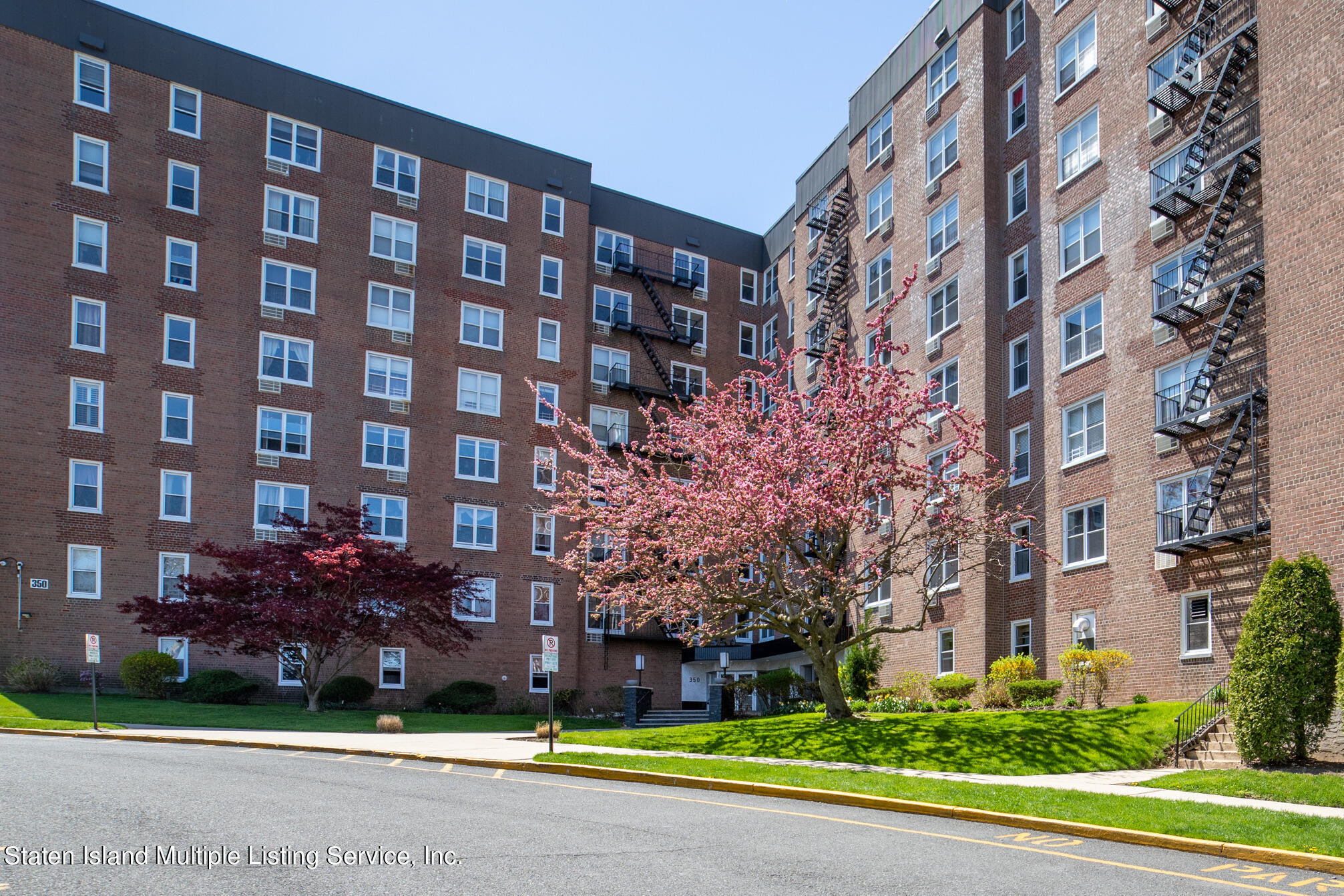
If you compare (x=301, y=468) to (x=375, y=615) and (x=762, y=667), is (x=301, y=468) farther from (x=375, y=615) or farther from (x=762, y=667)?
(x=762, y=667)

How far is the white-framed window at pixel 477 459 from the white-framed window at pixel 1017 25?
24.6 metres

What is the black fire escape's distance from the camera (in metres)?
24.2

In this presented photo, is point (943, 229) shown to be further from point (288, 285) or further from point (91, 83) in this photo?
point (91, 83)

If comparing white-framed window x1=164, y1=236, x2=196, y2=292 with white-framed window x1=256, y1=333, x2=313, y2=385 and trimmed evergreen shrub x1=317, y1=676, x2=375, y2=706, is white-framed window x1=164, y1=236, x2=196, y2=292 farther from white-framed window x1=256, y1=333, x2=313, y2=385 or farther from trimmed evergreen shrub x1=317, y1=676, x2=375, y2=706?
trimmed evergreen shrub x1=317, y1=676, x2=375, y2=706

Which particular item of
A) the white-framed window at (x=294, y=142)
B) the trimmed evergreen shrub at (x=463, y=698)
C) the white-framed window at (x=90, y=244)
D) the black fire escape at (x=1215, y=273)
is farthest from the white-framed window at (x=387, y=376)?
the black fire escape at (x=1215, y=273)

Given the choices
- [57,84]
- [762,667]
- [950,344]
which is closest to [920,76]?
[950,344]

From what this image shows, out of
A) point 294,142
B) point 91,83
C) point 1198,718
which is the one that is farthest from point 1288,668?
point 91,83

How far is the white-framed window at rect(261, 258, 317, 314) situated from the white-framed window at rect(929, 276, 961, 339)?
2327 centimetres

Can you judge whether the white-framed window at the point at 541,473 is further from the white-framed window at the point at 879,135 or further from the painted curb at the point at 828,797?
the painted curb at the point at 828,797

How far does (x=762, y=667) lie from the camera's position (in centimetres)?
4834

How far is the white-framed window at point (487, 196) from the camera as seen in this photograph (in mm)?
47094

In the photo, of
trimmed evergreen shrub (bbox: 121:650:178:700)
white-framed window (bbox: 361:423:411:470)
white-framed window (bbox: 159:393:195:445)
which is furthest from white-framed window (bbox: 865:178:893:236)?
trimmed evergreen shrub (bbox: 121:650:178:700)

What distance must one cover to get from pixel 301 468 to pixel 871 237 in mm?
23206

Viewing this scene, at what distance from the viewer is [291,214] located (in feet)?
140
